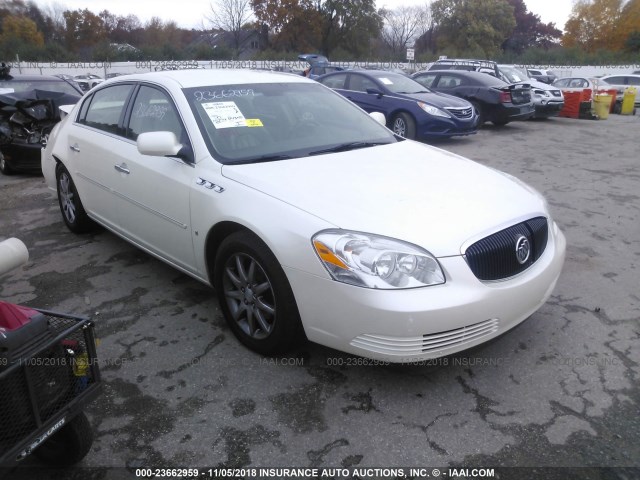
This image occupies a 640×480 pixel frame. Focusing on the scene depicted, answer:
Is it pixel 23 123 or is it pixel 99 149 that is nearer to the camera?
pixel 99 149

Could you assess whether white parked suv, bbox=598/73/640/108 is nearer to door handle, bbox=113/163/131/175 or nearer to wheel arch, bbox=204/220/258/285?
door handle, bbox=113/163/131/175

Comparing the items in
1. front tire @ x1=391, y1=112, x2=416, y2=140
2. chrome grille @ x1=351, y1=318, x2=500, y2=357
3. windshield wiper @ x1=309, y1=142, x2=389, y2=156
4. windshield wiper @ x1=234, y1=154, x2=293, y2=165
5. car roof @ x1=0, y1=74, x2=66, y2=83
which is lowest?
chrome grille @ x1=351, y1=318, x2=500, y2=357

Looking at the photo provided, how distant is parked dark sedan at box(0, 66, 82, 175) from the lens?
7.98 metres

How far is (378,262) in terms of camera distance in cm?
254

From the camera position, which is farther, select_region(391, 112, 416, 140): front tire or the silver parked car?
the silver parked car

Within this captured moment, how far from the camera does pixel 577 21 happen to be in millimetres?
57812

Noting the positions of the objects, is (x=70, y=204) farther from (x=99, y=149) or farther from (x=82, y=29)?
(x=82, y=29)

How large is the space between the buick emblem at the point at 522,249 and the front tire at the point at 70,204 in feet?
13.0

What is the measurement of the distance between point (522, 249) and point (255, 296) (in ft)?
4.98

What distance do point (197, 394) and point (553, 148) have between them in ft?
33.5

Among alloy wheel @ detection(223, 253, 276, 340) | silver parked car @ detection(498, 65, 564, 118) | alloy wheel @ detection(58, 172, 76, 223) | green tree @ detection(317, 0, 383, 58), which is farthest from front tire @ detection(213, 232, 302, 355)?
green tree @ detection(317, 0, 383, 58)

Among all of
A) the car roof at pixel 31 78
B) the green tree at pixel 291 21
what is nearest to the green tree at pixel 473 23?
the green tree at pixel 291 21

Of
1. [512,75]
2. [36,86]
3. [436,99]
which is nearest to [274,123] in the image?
[36,86]

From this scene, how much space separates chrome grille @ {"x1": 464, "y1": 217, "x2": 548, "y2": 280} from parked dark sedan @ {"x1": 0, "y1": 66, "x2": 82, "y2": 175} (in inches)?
283
